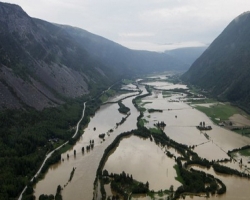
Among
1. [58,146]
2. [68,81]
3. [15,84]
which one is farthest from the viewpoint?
[68,81]

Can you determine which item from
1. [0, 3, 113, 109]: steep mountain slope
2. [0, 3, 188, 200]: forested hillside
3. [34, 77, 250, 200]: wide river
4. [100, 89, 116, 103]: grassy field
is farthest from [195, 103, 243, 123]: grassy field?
[0, 3, 113, 109]: steep mountain slope

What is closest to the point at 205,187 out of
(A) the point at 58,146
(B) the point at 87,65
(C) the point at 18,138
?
(A) the point at 58,146

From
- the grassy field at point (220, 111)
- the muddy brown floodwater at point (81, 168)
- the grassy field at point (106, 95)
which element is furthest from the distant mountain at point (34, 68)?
the grassy field at point (220, 111)

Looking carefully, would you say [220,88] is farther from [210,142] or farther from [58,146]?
[58,146]

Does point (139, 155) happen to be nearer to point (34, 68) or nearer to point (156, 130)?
point (156, 130)

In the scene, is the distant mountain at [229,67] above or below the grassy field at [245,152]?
above

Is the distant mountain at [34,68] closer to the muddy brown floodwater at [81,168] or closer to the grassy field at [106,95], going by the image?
the grassy field at [106,95]
